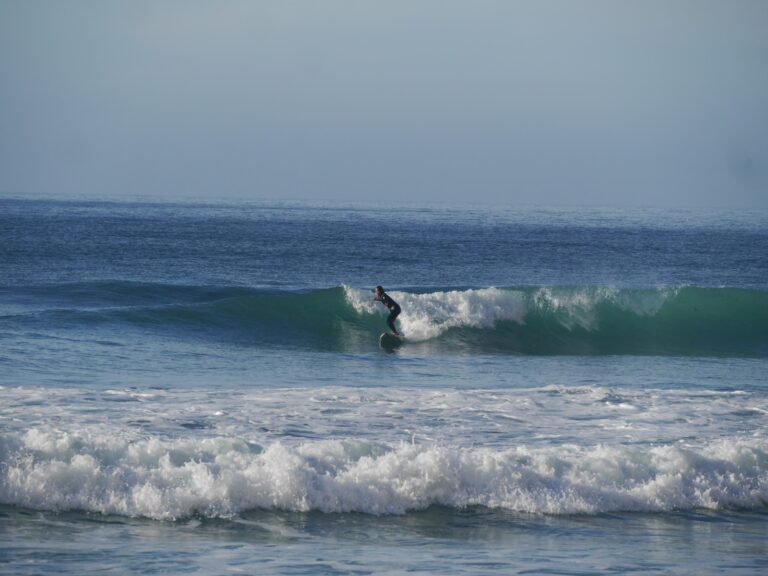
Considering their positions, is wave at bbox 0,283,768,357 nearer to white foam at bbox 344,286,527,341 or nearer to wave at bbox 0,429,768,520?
white foam at bbox 344,286,527,341

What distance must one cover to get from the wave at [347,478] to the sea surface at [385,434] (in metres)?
0.02

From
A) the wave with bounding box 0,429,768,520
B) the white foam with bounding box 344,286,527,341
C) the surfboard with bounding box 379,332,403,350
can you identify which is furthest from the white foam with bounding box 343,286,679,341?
the wave with bounding box 0,429,768,520

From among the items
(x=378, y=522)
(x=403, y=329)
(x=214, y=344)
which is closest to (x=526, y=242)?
(x=403, y=329)

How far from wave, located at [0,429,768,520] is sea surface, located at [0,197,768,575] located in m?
0.02

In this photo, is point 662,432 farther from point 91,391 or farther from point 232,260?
point 232,260

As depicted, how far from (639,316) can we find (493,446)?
16.4 m

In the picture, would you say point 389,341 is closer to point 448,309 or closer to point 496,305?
point 448,309

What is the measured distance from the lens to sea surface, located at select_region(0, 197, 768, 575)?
8.59 meters

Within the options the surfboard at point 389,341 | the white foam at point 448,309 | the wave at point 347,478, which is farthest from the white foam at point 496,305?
the wave at point 347,478

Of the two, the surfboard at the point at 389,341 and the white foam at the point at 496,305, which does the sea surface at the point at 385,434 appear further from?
the surfboard at the point at 389,341

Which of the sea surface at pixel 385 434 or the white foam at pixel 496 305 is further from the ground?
the white foam at pixel 496 305

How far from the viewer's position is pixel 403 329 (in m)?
23.8

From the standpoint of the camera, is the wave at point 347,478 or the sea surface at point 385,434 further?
the wave at point 347,478

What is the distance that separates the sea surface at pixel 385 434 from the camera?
8.59 metres
